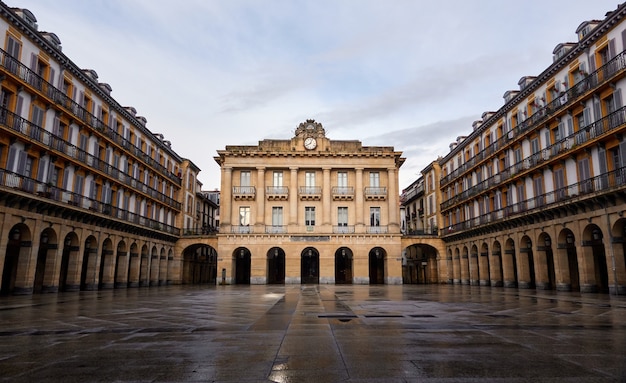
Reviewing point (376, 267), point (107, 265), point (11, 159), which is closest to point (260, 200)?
point (107, 265)

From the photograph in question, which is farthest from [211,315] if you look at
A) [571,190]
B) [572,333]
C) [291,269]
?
[291,269]

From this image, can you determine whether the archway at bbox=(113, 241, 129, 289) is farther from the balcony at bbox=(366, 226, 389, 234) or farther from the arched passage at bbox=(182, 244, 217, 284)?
the balcony at bbox=(366, 226, 389, 234)

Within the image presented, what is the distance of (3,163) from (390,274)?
1467 inches

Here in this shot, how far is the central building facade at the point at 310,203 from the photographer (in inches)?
1914

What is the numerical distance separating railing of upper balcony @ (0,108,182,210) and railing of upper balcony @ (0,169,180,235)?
2.54 meters

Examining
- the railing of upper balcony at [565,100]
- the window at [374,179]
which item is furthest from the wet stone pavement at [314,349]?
the window at [374,179]

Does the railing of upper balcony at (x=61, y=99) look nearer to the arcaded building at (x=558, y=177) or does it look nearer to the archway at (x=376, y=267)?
the archway at (x=376, y=267)

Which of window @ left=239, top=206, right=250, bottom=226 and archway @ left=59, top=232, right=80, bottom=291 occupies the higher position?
window @ left=239, top=206, right=250, bottom=226

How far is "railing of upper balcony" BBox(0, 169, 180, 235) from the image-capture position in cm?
2439

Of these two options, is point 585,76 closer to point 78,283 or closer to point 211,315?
point 211,315

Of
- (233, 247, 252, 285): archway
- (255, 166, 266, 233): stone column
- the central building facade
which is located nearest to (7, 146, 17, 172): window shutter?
the central building facade

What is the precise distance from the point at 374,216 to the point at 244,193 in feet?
51.2

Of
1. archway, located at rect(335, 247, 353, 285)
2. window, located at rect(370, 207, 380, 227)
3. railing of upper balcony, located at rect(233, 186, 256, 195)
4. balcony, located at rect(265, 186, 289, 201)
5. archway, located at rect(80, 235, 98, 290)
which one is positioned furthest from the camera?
archway, located at rect(335, 247, 353, 285)

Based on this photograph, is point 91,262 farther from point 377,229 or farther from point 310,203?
point 377,229
